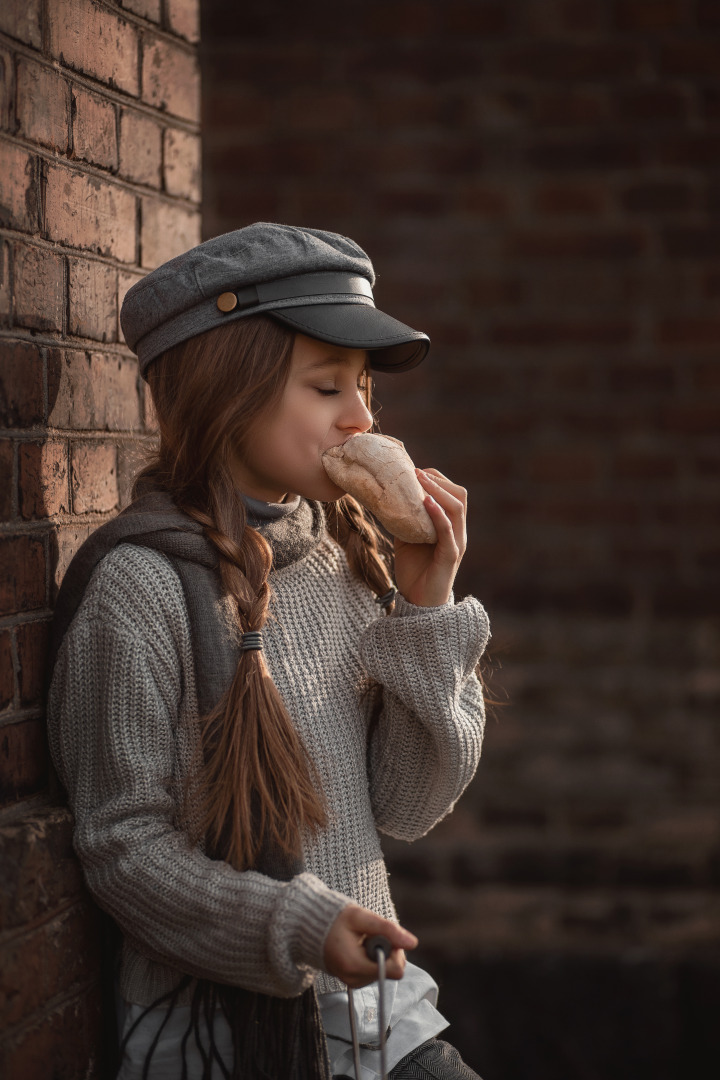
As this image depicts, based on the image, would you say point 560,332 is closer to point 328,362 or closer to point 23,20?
point 328,362

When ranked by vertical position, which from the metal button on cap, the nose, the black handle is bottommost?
the black handle

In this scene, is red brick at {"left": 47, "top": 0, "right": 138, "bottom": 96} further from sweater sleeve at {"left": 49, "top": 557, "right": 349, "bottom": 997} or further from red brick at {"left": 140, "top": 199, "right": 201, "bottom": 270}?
sweater sleeve at {"left": 49, "top": 557, "right": 349, "bottom": 997}

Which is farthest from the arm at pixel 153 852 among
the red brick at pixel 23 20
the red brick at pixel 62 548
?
the red brick at pixel 23 20

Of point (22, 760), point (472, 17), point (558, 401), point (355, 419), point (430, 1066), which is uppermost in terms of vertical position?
point (472, 17)

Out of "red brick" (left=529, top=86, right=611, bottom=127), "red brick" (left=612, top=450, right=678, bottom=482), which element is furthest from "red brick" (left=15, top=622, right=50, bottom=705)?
"red brick" (left=529, top=86, right=611, bottom=127)

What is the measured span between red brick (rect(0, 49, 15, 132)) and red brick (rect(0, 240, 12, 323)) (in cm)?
17

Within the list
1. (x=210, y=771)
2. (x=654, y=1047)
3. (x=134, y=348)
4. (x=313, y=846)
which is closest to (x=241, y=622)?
(x=210, y=771)

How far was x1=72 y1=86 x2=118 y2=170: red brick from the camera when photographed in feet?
5.44

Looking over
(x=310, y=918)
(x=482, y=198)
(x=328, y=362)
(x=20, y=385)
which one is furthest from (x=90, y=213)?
(x=482, y=198)

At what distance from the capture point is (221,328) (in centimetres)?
158

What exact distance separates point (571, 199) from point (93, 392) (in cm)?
178

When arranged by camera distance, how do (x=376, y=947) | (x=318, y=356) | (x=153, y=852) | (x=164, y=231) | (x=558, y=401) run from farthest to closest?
1. (x=558, y=401)
2. (x=164, y=231)
3. (x=318, y=356)
4. (x=153, y=852)
5. (x=376, y=947)

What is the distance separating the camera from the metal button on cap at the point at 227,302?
1543 millimetres

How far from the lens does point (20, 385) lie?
4.98ft
